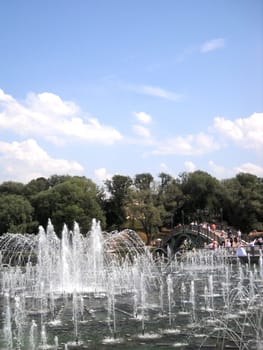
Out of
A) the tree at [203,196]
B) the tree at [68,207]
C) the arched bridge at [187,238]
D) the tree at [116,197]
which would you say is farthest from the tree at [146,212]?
the tree at [203,196]

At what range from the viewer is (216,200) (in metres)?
86.6

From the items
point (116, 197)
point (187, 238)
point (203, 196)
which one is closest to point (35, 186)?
point (116, 197)

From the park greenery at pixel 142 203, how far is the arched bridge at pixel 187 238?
787cm

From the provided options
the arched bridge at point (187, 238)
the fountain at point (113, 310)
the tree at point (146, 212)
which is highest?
the tree at point (146, 212)

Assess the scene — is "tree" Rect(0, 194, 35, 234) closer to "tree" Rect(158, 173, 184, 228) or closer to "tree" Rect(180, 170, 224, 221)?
"tree" Rect(158, 173, 184, 228)

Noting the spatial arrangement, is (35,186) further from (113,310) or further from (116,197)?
(113,310)

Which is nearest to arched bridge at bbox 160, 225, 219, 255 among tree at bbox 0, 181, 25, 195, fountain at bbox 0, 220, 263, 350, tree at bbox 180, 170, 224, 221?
tree at bbox 180, 170, 224, 221

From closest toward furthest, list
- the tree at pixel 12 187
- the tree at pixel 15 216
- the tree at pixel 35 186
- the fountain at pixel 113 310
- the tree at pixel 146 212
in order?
the fountain at pixel 113 310 → the tree at pixel 146 212 → the tree at pixel 15 216 → the tree at pixel 35 186 → the tree at pixel 12 187

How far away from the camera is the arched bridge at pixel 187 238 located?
199 ft

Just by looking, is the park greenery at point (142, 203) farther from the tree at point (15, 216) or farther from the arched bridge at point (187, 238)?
the arched bridge at point (187, 238)

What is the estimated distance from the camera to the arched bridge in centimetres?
6056

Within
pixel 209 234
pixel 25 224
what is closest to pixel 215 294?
pixel 209 234

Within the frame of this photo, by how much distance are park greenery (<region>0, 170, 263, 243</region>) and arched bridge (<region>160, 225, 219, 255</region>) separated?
25.8ft

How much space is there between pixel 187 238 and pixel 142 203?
13.2 meters
